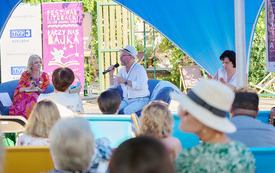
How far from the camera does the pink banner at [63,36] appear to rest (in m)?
10.6

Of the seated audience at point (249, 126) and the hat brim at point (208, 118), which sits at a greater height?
the hat brim at point (208, 118)

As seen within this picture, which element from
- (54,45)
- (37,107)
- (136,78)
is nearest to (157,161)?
(37,107)

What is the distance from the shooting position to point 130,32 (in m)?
11.0

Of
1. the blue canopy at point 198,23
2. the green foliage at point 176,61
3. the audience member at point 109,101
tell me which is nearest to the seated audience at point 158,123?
the audience member at point 109,101

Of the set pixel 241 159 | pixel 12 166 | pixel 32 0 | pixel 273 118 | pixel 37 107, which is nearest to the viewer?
pixel 241 159

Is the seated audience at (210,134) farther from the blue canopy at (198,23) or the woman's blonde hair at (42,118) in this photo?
the blue canopy at (198,23)

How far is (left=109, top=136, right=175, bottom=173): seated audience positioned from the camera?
1299mm

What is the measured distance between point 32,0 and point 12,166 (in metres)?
8.33

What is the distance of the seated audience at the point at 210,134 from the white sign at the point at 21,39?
8914 mm

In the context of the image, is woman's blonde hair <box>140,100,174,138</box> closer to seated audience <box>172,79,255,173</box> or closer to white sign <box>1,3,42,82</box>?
seated audience <box>172,79,255,173</box>

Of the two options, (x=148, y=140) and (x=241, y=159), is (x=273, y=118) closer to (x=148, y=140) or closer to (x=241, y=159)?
(x=241, y=159)

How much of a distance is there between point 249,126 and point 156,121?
25.3 inches

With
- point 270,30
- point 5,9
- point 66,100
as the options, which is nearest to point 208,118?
point 66,100

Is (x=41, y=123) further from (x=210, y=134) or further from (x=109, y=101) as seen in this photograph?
(x=210, y=134)
